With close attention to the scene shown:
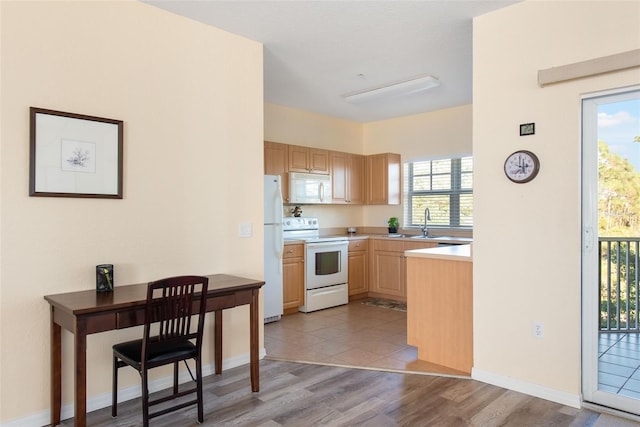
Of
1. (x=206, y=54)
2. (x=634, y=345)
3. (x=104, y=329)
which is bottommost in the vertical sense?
(x=634, y=345)

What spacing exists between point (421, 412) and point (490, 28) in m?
2.70

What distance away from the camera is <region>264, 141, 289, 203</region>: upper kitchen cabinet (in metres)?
5.11

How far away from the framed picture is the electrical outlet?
294cm

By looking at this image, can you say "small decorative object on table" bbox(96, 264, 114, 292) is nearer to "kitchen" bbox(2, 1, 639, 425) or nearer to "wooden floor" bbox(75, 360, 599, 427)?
"kitchen" bbox(2, 1, 639, 425)

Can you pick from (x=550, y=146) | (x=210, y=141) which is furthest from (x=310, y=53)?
(x=550, y=146)

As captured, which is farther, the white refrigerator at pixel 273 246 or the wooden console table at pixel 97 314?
the white refrigerator at pixel 273 246

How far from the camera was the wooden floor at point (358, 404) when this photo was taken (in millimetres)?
2467

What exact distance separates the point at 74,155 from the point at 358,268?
4.13m

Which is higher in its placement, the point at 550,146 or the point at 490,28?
the point at 490,28

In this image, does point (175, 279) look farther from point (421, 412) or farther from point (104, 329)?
point (421, 412)

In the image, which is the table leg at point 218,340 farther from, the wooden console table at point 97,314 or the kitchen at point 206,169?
the wooden console table at point 97,314

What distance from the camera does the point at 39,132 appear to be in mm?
2412

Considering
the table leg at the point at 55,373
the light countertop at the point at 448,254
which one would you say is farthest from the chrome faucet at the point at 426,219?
the table leg at the point at 55,373

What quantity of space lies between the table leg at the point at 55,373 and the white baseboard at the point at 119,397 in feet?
0.20
